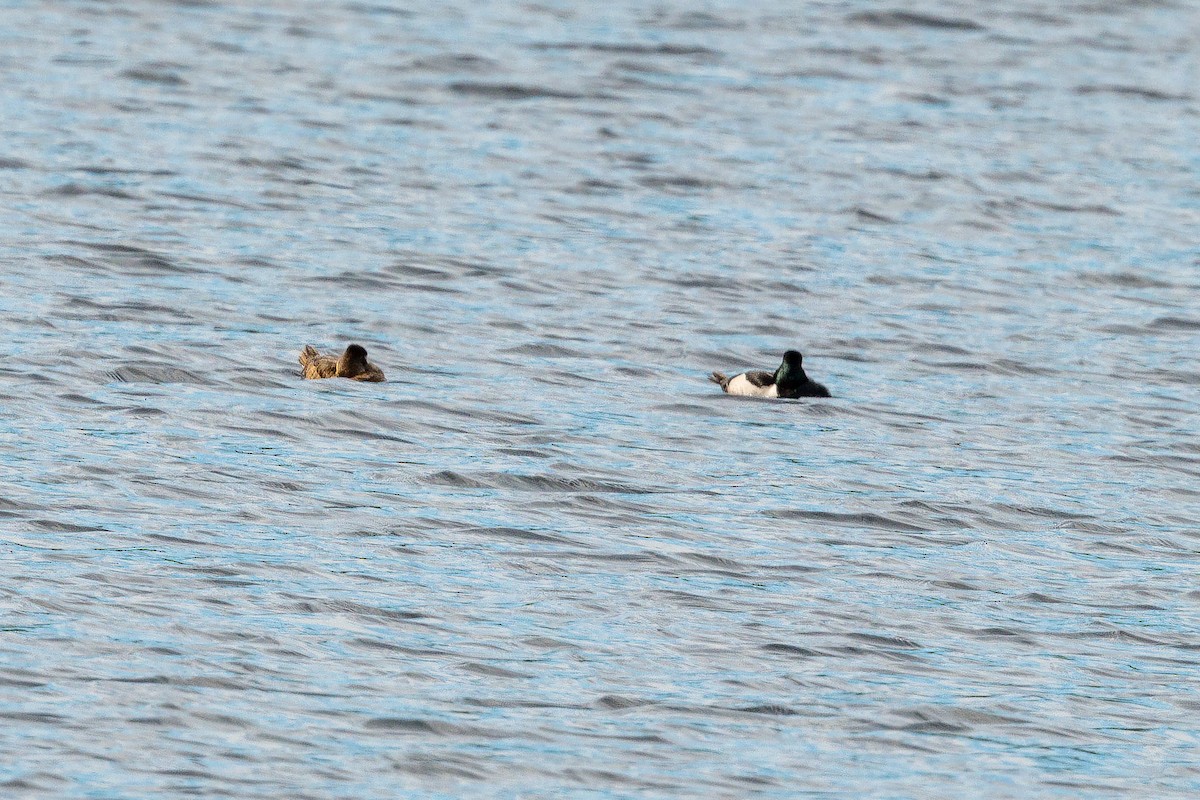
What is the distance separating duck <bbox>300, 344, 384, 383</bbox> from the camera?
63.5 feet

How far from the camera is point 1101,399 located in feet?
69.2

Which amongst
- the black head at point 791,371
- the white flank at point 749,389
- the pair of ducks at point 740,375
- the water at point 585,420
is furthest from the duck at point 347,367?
the black head at point 791,371

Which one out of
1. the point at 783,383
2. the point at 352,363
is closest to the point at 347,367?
the point at 352,363

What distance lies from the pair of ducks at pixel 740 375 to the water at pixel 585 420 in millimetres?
237

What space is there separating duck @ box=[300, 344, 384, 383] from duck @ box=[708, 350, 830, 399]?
3.17 m

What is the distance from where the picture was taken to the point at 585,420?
19.0 metres

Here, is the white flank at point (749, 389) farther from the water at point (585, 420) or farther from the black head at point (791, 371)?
the water at point (585, 420)

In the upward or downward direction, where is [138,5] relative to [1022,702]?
upward

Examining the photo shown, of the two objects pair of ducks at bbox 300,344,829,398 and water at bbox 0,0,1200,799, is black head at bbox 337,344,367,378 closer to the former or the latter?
pair of ducks at bbox 300,344,829,398

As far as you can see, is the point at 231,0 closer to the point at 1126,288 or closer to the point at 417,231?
the point at 417,231

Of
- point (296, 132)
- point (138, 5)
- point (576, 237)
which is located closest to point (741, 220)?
point (576, 237)

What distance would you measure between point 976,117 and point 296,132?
1054cm

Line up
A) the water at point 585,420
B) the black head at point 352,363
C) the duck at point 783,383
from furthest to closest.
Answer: the duck at point 783,383
the black head at point 352,363
the water at point 585,420

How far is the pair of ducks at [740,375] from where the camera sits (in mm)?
19406
